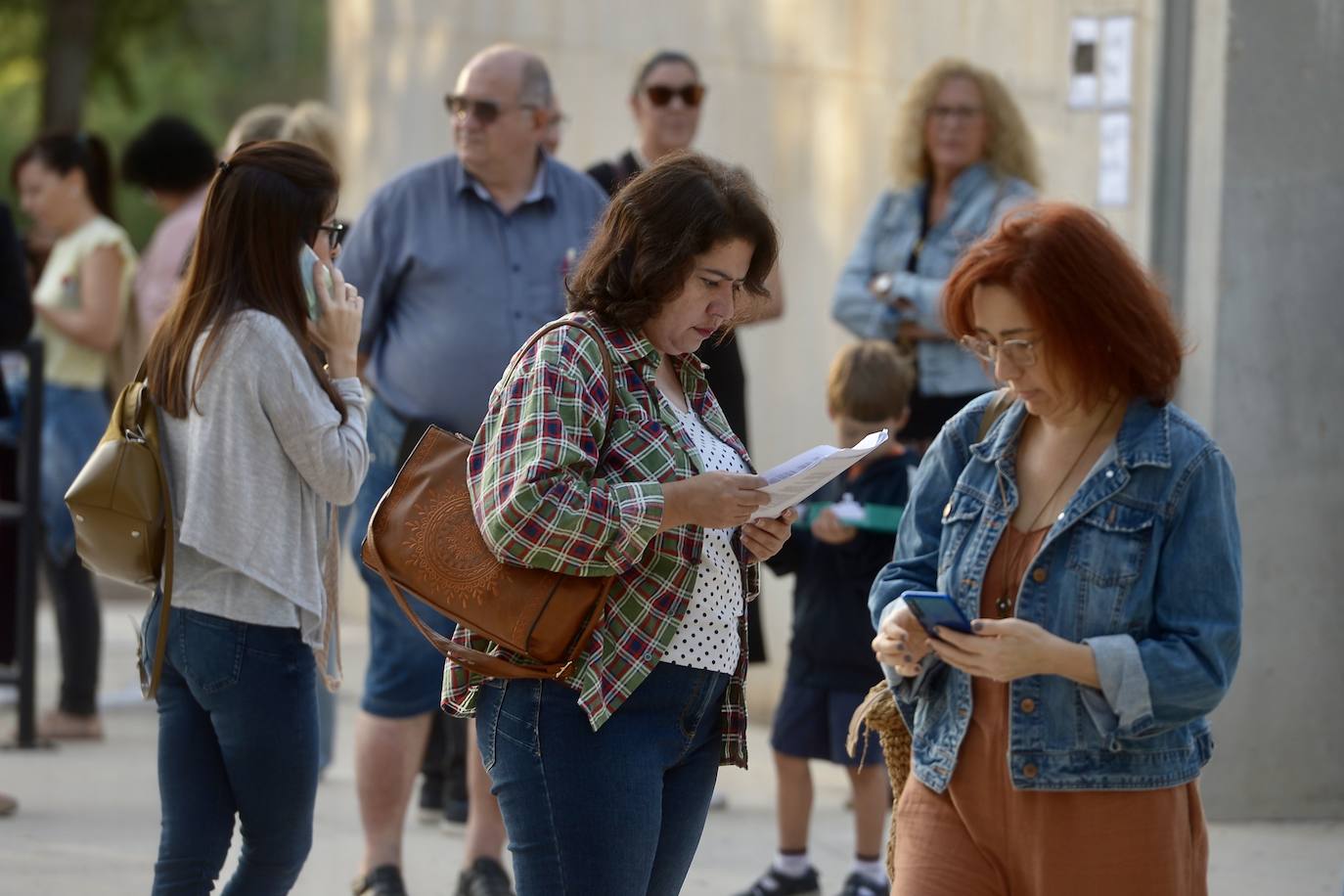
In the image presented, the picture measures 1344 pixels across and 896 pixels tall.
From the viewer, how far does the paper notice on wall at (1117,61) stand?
259 inches

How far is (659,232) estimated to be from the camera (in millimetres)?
3193

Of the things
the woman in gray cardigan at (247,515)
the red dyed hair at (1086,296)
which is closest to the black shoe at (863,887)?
the woman in gray cardigan at (247,515)

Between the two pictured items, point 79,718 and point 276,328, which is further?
point 79,718

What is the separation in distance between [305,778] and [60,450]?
13.4 ft

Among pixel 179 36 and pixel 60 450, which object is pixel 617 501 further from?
pixel 179 36

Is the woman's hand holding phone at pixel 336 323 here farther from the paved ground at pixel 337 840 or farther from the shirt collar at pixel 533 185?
the paved ground at pixel 337 840

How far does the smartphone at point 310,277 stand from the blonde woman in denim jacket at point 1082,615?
1.42m

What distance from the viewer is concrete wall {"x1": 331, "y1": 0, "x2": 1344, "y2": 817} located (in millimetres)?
6070

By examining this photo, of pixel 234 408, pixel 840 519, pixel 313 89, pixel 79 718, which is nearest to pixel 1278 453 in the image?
pixel 840 519

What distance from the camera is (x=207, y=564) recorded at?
382cm

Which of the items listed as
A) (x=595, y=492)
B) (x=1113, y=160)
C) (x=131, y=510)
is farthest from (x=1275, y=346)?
(x=131, y=510)

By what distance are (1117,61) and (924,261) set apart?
1.22m

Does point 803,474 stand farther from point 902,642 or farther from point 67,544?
point 67,544

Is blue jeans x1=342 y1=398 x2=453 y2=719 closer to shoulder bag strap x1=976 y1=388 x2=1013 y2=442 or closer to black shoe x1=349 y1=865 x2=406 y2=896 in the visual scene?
black shoe x1=349 y1=865 x2=406 y2=896
